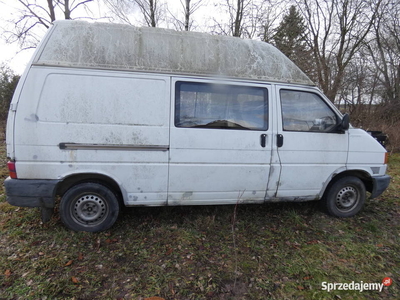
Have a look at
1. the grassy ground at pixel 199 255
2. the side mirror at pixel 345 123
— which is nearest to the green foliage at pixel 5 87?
the grassy ground at pixel 199 255

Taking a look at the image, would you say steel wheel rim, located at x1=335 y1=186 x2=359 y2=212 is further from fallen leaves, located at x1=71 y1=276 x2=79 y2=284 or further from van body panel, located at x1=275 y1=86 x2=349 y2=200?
fallen leaves, located at x1=71 y1=276 x2=79 y2=284

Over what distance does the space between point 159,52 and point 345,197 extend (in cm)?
370

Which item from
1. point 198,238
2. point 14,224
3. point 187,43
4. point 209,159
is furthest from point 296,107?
point 14,224

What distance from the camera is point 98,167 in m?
2.83

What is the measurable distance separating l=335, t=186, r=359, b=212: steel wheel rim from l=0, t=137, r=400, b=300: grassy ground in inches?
8.4

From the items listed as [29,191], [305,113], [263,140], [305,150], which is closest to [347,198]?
[305,150]

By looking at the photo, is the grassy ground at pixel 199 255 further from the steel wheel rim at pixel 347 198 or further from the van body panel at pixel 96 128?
the van body panel at pixel 96 128

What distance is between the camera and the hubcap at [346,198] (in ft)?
11.9

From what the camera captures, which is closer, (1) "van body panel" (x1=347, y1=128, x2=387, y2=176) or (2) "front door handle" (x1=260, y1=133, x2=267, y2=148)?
(2) "front door handle" (x1=260, y1=133, x2=267, y2=148)

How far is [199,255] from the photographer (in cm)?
271

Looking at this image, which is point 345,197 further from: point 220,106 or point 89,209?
point 89,209

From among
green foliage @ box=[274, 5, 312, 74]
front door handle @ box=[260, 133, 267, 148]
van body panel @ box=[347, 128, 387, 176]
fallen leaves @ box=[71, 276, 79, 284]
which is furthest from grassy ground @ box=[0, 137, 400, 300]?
green foliage @ box=[274, 5, 312, 74]

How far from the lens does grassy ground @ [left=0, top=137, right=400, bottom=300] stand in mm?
2217

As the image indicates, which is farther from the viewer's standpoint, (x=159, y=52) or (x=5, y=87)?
(x=5, y=87)
